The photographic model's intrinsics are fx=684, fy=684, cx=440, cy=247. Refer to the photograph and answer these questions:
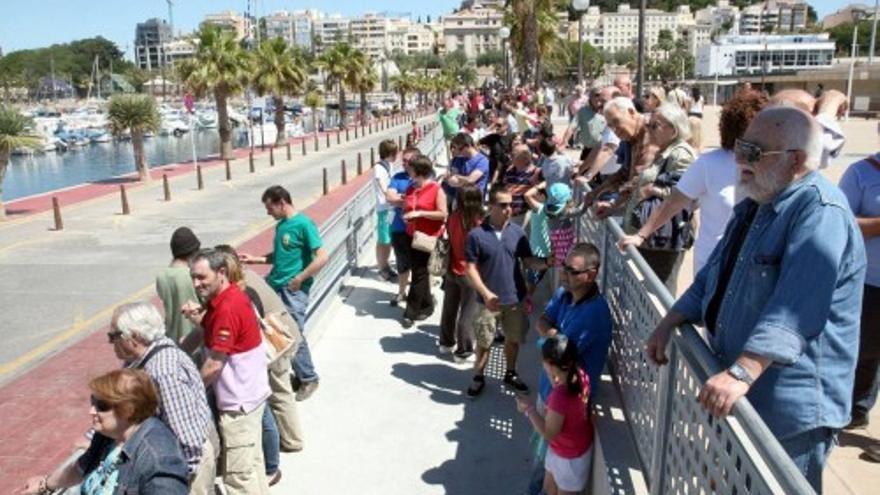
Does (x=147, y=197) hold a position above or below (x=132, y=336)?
below

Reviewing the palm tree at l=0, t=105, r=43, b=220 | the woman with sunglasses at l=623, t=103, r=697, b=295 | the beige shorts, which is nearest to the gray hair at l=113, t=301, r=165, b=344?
the beige shorts

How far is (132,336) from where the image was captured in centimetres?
338

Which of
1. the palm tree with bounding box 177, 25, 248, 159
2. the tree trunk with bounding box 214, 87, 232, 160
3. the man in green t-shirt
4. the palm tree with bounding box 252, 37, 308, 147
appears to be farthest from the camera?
the palm tree with bounding box 252, 37, 308, 147

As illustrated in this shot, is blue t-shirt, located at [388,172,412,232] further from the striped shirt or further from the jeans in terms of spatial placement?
the jeans

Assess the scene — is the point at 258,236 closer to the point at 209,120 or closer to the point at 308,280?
the point at 308,280

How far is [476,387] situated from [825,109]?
3246mm

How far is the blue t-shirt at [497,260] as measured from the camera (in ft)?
17.7

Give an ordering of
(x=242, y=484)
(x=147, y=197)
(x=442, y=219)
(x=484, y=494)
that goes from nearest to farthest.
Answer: (x=242, y=484)
(x=484, y=494)
(x=442, y=219)
(x=147, y=197)

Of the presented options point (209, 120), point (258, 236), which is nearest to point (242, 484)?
point (258, 236)

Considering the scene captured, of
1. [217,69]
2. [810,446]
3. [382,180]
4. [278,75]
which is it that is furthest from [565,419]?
[278,75]

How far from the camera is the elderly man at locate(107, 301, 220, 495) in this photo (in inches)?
129

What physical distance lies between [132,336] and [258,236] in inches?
460

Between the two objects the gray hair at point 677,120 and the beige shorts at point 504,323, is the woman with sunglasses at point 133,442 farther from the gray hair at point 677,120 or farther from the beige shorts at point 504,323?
the gray hair at point 677,120

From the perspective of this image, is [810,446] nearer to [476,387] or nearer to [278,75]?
[476,387]
